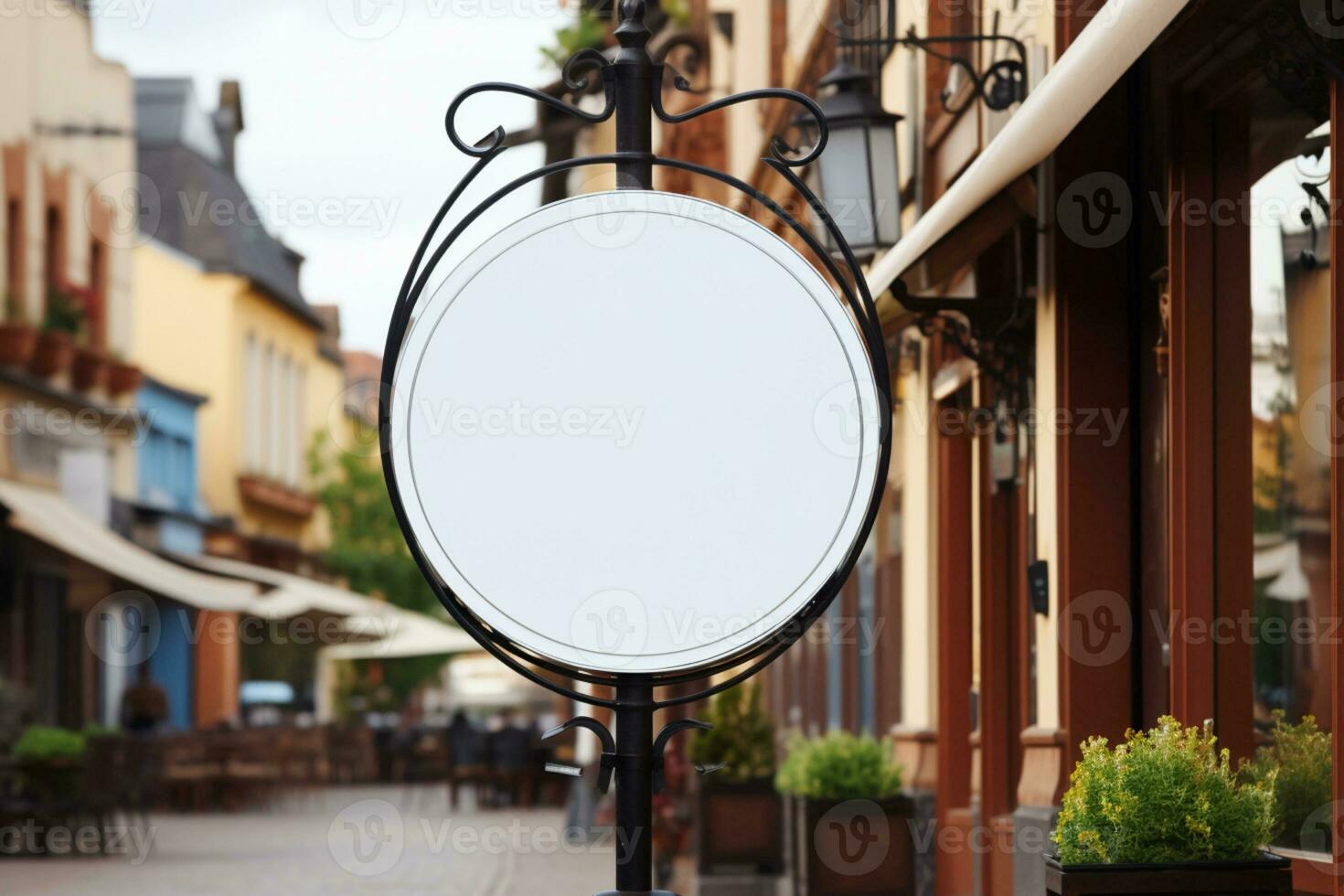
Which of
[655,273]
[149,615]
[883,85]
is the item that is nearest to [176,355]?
[149,615]

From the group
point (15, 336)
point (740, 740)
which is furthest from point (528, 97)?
point (15, 336)

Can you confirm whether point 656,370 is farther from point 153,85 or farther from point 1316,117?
point 153,85

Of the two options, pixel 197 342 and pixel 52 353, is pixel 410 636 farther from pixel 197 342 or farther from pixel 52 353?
pixel 197 342

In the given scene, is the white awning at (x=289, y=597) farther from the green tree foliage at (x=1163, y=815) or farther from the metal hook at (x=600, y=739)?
the metal hook at (x=600, y=739)

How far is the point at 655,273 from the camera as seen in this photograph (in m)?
2.80

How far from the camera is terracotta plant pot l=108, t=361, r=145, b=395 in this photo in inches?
1143

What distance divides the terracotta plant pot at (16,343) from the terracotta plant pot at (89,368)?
1860 millimetres

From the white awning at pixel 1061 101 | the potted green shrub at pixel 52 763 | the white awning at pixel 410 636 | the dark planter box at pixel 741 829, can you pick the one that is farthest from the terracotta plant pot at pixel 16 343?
the white awning at pixel 1061 101

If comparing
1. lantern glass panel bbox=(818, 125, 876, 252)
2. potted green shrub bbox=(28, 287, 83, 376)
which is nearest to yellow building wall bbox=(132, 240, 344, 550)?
potted green shrub bbox=(28, 287, 83, 376)

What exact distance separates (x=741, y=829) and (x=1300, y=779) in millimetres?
6870

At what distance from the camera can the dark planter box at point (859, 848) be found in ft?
28.7

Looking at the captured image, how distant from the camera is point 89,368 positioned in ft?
92.0

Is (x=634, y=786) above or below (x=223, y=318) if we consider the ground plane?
below

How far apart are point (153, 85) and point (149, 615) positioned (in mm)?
16870
